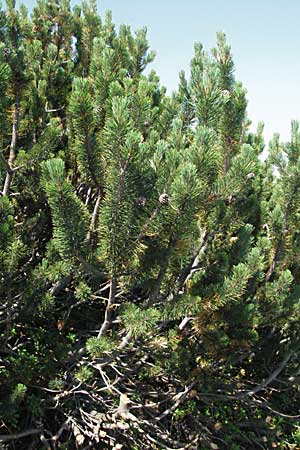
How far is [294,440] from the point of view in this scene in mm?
4945

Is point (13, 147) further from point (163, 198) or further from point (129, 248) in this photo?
point (163, 198)

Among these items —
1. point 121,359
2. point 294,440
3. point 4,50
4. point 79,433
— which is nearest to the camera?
point 4,50

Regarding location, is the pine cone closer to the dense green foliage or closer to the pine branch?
the dense green foliage

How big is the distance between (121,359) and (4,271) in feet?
5.00

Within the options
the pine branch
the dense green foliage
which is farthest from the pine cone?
the pine branch

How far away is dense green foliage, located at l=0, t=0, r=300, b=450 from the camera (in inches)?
99.5

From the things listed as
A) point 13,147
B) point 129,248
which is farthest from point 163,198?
point 13,147

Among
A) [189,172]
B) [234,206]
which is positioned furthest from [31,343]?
[189,172]

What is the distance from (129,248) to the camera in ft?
8.59

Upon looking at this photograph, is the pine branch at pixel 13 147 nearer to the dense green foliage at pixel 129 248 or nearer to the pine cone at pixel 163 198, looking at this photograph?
the dense green foliage at pixel 129 248

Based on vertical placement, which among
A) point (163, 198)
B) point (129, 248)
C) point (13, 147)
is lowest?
point (129, 248)

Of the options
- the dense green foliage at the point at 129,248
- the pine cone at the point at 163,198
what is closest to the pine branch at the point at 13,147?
the dense green foliage at the point at 129,248

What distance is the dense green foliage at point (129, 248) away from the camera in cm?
253

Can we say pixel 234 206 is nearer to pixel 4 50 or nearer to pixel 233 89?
pixel 233 89
